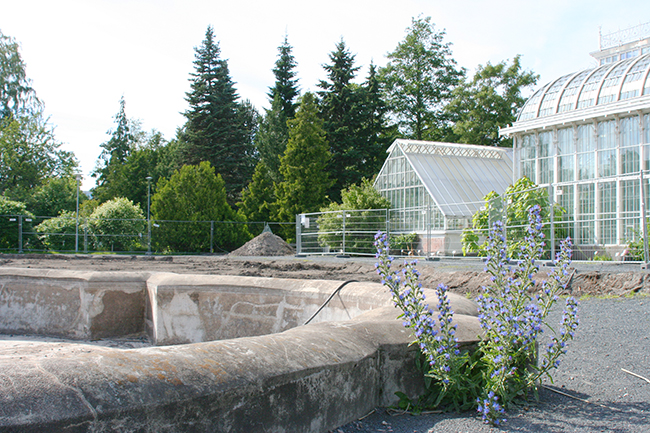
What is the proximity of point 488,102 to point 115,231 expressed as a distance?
27539 mm

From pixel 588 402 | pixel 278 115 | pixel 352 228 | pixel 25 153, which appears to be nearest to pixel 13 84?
pixel 25 153

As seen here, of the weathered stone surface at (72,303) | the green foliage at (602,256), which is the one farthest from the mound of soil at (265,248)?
the weathered stone surface at (72,303)

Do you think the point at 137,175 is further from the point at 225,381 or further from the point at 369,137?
the point at 225,381

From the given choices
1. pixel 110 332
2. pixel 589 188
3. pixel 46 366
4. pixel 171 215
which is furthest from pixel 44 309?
pixel 171 215

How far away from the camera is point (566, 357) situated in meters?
4.14

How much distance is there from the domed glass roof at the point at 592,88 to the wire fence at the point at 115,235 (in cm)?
1691

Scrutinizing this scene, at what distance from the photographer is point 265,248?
24969 millimetres

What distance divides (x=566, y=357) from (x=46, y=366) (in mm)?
3713

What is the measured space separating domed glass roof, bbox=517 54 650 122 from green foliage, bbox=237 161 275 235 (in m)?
19.0

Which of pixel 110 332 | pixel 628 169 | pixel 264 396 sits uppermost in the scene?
pixel 628 169

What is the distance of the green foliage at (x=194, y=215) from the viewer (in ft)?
96.2

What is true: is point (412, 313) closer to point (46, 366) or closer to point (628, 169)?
point (46, 366)

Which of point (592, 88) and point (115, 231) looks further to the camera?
point (115, 231)

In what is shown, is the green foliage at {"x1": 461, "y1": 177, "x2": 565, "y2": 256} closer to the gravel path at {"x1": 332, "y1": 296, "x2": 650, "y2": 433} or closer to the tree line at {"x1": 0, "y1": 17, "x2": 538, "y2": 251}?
the gravel path at {"x1": 332, "y1": 296, "x2": 650, "y2": 433}
